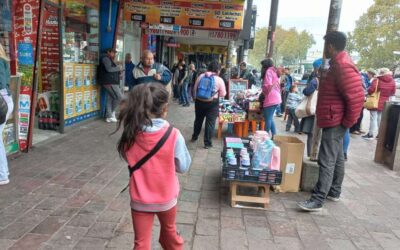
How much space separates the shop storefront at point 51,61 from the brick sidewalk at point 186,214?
1.07 metres

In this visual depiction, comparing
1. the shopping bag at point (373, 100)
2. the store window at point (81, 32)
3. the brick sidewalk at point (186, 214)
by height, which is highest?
the store window at point (81, 32)

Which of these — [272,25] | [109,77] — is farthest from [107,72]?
[272,25]

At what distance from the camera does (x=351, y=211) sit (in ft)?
14.4

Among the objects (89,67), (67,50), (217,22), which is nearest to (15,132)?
(67,50)

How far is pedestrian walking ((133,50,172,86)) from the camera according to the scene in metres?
6.30

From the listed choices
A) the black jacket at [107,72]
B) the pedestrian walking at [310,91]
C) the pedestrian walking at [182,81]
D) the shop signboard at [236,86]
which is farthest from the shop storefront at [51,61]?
the pedestrian walking at [182,81]

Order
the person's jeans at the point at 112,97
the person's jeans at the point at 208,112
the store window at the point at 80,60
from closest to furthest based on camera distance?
the person's jeans at the point at 208,112, the store window at the point at 80,60, the person's jeans at the point at 112,97

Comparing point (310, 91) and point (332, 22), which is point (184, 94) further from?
point (332, 22)

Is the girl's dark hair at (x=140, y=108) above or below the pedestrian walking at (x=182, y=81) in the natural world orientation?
above

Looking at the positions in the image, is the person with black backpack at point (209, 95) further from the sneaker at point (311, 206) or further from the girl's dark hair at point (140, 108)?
the girl's dark hair at point (140, 108)

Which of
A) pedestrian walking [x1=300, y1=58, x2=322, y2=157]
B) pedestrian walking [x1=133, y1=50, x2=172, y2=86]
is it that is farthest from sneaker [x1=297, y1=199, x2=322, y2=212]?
pedestrian walking [x1=133, y1=50, x2=172, y2=86]

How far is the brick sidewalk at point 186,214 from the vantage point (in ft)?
11.1

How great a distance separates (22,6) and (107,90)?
133 inches

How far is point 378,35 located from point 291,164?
44.7 metres
